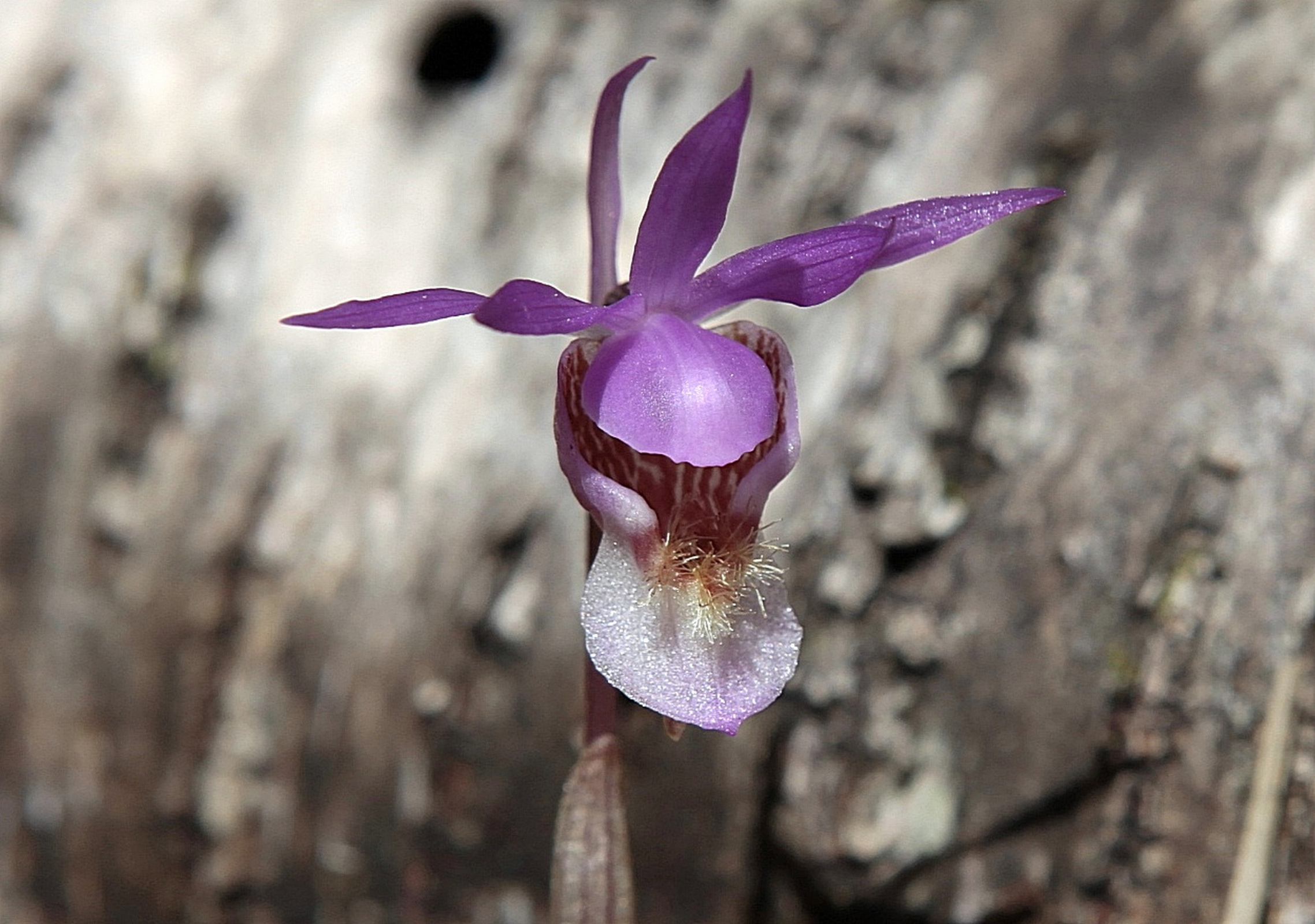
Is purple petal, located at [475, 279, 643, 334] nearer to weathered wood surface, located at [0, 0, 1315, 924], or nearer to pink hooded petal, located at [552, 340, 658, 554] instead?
pink hooded petal, located at [552, 340, 658, 554]

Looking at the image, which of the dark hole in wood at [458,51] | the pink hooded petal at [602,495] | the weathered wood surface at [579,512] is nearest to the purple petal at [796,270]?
the pink hooded petal at [602,495]

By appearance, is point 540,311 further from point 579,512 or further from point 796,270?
point 579,512

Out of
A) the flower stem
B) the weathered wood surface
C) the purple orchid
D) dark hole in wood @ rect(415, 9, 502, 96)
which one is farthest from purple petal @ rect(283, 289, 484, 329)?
dark hole in wood @ rect(415, 9, 502, 96)

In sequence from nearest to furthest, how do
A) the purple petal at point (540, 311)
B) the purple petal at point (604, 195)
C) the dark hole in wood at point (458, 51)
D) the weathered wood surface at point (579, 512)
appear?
the purple petal at point (540, 311) < the purple petal at point (604, 195) < the weathered wood surface at point (579, 512) < the dark hole in wood at point (458, 51)


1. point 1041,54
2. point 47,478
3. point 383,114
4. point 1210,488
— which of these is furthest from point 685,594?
point 47,478

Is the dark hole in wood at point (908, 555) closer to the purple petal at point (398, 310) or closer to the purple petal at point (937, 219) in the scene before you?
the purple petal at point (937, 219)

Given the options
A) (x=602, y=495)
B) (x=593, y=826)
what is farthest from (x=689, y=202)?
(x=593, y=826)

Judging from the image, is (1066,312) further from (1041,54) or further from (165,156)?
(165,156)
